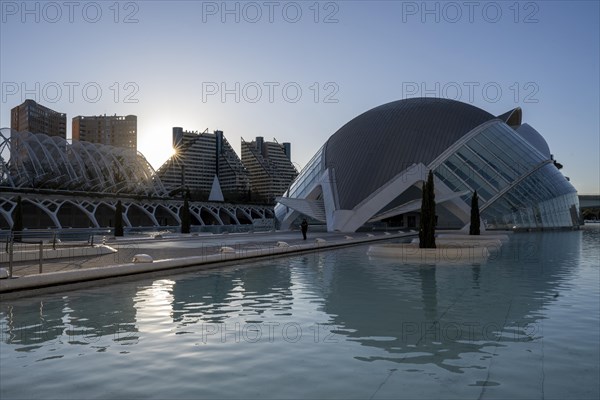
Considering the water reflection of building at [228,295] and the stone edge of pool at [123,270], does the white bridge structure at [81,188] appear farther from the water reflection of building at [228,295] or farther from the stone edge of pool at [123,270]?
the water reflection of building at [228,295]

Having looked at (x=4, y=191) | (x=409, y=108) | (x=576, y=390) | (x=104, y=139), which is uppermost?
(x=104, y=139)

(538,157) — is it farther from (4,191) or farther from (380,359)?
(4,191)

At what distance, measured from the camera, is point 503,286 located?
14484mm

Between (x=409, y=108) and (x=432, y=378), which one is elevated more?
(x=409, y=108)

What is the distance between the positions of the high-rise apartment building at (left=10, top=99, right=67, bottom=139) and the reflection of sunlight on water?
140 meters

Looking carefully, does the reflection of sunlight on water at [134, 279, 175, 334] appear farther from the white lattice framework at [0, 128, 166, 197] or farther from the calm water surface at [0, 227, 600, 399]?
the white lattice framework at [0, 128, 166, 197]

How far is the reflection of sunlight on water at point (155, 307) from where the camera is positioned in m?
9.73

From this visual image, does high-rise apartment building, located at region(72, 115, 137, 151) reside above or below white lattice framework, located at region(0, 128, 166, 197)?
above

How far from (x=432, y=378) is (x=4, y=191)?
66600 mm

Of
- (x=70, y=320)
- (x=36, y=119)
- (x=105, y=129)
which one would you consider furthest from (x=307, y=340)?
(x=105, y=129)

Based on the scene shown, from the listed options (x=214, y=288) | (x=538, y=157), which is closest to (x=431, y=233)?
(x=214, y=288)

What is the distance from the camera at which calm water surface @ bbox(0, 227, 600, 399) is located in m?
6.31

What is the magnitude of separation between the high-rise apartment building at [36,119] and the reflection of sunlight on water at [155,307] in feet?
458

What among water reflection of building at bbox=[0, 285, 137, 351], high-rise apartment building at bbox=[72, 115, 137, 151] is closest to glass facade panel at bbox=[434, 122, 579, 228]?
water reflection of building at bbox=[0, 285, 137, 351]
